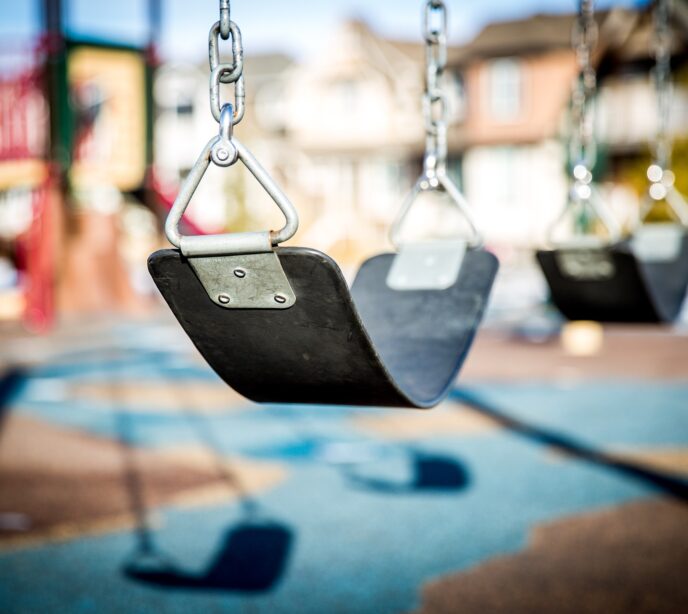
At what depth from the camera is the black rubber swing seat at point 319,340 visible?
123 centimetres

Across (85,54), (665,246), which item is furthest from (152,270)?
(85,54)

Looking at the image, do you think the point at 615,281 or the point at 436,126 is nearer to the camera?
the point at 436,126

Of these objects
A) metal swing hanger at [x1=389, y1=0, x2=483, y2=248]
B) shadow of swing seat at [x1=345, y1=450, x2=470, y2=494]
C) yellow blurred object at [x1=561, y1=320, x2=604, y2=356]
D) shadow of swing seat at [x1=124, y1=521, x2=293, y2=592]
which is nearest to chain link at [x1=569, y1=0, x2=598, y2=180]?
metal swing hanger at [x1=389, y1=0, x2=483, y2=248]

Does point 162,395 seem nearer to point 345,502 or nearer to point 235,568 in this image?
point 345,502

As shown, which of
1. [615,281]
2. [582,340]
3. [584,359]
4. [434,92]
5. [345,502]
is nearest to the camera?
[434,92]

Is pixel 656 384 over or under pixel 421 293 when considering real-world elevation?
under

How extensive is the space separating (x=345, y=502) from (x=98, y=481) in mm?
1397

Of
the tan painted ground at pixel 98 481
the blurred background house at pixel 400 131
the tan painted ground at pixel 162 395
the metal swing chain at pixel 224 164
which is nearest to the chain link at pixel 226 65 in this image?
the metal swing chain at pixel 224 164

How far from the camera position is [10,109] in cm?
787

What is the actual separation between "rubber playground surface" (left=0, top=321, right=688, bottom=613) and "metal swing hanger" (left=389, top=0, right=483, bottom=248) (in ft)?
5.23

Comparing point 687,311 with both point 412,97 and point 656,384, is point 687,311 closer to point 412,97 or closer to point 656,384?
point 656,384

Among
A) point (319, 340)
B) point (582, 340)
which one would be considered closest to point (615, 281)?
point (319, 340)

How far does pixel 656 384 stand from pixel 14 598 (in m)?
6.02

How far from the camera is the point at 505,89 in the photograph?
25.1 m
